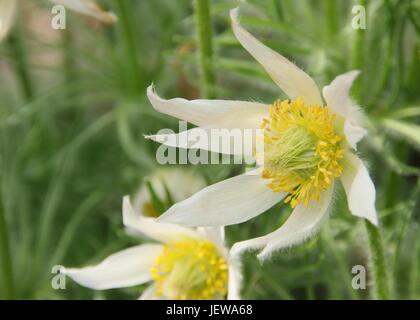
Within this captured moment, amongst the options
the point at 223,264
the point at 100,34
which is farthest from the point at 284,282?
the point at 100,34

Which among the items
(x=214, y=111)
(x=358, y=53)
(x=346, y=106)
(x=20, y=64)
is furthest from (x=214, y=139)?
(x=20, y=64)

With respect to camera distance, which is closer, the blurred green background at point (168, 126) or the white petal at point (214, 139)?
the white petal at point (214, 139)

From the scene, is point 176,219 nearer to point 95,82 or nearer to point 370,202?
point 370,202

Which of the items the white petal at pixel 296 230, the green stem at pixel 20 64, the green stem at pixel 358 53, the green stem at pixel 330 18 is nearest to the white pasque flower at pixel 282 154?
the white petal at pixel 296 230

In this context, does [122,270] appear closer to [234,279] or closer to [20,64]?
[234,279]

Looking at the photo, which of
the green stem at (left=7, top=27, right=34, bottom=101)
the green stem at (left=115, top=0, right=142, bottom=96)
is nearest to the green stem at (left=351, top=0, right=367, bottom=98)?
the green stem at (left=115, top=0, right=142, bottom=96)

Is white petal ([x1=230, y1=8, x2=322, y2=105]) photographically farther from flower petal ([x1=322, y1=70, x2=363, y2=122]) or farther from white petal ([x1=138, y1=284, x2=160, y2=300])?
white petal ([x1=138, y1=284, x2=160, y2=300])

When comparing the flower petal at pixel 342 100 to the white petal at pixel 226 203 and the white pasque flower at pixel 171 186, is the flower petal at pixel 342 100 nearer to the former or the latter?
the white petal at pixel 226 203

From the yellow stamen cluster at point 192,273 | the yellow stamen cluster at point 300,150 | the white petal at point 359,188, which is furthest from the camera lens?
the yellow stamen cluster at point 192,273
